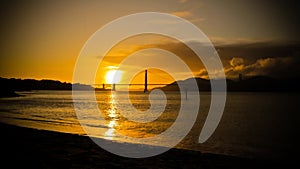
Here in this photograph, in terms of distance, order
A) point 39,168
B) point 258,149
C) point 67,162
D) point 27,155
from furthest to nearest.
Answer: point 258,149
point 27,155
point 67,162
point 39,168

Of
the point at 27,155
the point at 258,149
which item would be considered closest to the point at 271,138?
the point at 258,149

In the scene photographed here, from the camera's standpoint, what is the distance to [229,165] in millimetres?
12539

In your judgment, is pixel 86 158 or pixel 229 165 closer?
pixel 86 158

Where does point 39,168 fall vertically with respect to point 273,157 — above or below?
above

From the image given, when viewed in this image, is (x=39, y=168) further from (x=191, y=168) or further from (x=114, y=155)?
(x=191, y=168)

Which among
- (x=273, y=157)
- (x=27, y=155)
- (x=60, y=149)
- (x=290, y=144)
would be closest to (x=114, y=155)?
Result: (x=60, y=149)

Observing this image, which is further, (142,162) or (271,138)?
(271,138)

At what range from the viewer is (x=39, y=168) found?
30.5 feet

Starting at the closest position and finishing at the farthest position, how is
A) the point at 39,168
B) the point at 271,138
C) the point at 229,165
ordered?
1. the point at 39,168
2. the point at 229,165
3. the point at 271,138

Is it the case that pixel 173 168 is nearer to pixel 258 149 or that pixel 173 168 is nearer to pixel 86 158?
pixel 86 158

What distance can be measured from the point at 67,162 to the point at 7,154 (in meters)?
2.64

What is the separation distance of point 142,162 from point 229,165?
3977 mm

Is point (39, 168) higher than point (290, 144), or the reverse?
point (39, 168)

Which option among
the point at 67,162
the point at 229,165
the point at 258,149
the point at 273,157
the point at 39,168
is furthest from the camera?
the point at 258,149
